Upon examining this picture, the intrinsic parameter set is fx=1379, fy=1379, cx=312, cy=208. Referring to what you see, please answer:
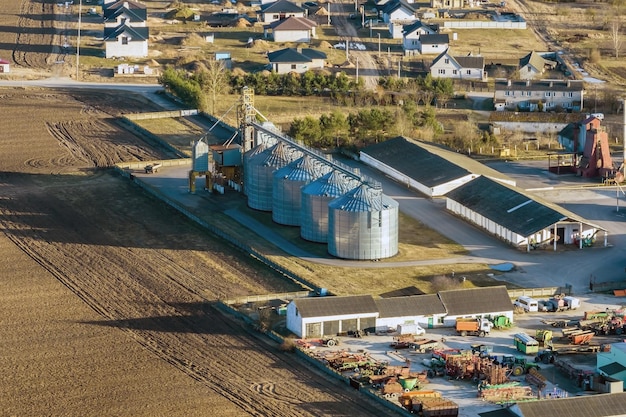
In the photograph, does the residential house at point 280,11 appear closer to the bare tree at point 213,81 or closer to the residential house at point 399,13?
the residential house at point 399,13

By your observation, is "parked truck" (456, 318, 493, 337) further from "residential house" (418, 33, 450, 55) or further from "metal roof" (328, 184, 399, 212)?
"residential house" (418, 33, 450, 55)

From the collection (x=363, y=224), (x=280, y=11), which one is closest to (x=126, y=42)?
(x=280, y=11)

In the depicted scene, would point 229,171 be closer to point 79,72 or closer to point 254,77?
point 254,77

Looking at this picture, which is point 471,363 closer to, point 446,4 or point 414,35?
point 414,35

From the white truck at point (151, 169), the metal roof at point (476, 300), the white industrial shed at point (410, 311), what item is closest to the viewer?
the white industrial shed at point (410, 311)

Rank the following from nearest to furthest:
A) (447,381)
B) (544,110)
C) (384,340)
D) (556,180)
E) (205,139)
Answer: (447,381), (384,340), (556,180), (205,139), (544,110)

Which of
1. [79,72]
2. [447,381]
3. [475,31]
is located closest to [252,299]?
[447,381]

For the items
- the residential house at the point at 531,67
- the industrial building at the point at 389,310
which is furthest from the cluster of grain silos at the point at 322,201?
the residential house at the point at 531,67
